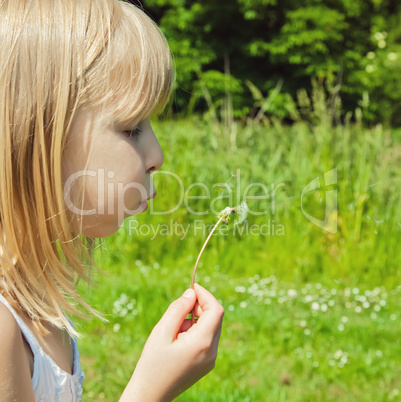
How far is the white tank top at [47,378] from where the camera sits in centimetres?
105

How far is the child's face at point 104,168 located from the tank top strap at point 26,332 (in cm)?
22

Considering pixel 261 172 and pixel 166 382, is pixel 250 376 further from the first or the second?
pixel 261 172

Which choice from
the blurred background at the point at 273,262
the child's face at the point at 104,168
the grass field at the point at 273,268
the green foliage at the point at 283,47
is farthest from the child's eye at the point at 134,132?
the green foliage at the point at 283,47

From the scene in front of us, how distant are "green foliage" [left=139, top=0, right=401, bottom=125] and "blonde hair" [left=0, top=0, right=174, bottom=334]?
516 inches

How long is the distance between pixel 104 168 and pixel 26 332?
1.10ft

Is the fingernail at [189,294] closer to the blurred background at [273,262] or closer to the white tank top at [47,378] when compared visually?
the white tank top at [47,378]

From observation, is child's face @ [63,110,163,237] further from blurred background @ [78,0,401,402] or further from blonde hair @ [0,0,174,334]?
blurred background @ [78,0,401,402]

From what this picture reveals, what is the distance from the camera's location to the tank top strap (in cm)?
103

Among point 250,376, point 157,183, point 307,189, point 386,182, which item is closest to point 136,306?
point 250,376

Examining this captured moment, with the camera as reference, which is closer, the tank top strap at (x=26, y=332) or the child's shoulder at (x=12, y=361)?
the child's shoulder at (x=12, y=361)

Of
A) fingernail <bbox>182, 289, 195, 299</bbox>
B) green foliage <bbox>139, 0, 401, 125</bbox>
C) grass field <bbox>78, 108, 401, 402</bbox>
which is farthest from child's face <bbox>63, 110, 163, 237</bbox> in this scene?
green foliage <bbox>139, 0, 401, 125</bbox>

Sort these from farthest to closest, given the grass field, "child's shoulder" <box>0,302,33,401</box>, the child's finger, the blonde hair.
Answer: the grass field, the child's finger, the blonde hair, "child's shoulder" <box>0,302,33,401</box>

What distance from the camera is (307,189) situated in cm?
431

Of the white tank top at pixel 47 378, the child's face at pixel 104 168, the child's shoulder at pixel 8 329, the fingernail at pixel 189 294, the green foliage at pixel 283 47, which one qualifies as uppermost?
the child's face at pixel 104 168
